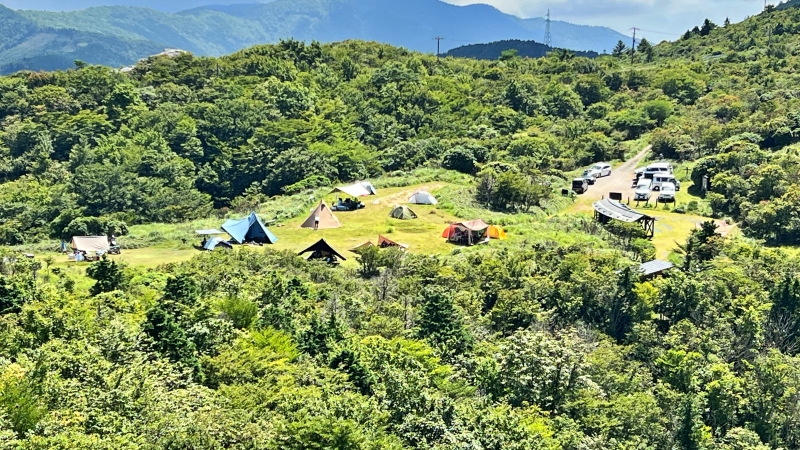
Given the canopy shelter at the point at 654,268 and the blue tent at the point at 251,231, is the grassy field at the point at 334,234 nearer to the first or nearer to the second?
the blue tent at the point at 251,231

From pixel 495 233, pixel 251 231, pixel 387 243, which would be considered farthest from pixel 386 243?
pixel 251 231

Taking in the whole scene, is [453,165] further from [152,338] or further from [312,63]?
[152,338]

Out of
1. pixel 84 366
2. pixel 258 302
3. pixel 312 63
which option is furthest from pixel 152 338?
pixel 312 63

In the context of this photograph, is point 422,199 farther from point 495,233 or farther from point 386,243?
point 386,243

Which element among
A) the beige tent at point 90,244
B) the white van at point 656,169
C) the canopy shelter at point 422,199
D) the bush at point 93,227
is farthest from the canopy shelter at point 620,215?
the bush at point 93,227

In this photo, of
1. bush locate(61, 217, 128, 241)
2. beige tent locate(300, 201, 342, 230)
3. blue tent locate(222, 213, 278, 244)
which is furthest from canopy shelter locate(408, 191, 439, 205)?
bush locate(61, 217, 128, 241)

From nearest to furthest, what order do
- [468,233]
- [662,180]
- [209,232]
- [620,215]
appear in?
[468,233] < [209,232] < [620,215] < [662,180]

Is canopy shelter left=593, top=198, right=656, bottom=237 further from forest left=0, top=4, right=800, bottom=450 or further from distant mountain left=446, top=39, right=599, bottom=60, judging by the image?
distant mountain left=446, top=39, right=599, bottom=60
